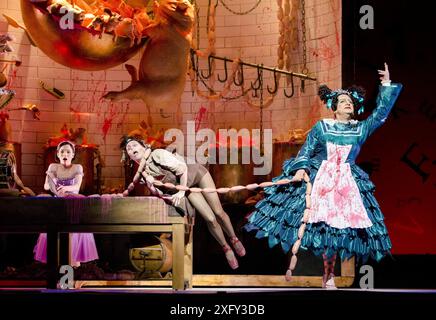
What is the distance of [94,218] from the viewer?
661 centimetres

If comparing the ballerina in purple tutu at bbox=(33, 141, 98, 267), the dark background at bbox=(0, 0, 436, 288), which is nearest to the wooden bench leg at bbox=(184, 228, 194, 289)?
the ballerina in purple tutu at bbox=(33, 141, 98, 267)

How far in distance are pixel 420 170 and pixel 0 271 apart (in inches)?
153

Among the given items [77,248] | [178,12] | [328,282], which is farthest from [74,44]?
[328,282]

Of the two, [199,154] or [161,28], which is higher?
[161,28]

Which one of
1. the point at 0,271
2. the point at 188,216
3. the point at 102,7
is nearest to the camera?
the point at 188,216

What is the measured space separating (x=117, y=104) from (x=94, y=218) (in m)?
2.80

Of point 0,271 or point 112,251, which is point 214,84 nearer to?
point 112,251

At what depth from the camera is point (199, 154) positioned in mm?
8711

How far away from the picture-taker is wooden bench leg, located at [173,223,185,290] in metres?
6.58

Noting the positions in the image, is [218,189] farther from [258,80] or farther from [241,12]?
[241,12]

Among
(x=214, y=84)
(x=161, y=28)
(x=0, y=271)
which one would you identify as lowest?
(x=0, y=271)

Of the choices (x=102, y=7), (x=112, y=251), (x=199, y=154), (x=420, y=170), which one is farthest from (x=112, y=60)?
(x=420, y=170)

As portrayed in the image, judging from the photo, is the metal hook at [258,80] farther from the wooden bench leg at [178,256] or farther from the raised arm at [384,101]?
the wooden bench leg at [178,256]
